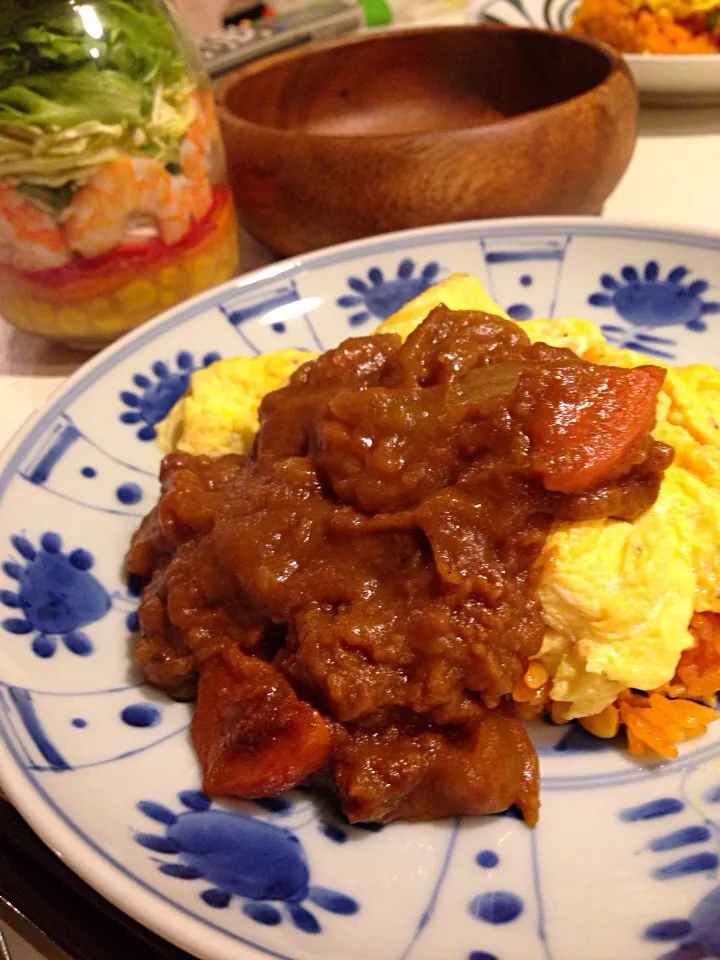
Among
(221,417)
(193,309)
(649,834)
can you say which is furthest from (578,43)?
(649,834)

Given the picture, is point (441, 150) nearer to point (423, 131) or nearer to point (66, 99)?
point (423, 131)

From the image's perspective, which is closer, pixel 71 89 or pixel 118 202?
pixel 71 89

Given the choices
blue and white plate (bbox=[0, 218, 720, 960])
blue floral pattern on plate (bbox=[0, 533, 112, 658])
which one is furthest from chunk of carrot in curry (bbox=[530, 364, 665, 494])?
blue floral pattern on plate (bbox=[0, 533, 112, 658])

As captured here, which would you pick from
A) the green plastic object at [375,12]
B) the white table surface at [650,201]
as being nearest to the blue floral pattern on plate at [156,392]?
the white table surface at [650,201]

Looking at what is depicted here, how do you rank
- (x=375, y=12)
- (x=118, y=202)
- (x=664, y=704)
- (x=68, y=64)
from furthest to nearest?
(x=375, y=12) < (x=118, y=202) < (x=68, y=64) < (x=664, y=704)

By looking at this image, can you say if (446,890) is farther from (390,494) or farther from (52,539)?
(52,539)

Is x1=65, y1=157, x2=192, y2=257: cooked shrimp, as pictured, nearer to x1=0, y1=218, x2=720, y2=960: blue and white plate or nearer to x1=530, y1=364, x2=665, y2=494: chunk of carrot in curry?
x1=0, y1=218, x2=720, y2=960: blue and white plate

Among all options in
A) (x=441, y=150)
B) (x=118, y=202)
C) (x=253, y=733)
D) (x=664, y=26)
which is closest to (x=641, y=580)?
(x=253, y=733)
